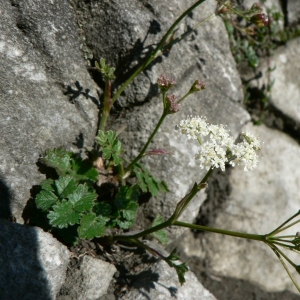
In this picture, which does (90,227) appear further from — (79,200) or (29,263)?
(29,263)

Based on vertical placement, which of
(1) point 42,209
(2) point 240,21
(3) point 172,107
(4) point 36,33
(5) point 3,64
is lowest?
(1) point 42,209

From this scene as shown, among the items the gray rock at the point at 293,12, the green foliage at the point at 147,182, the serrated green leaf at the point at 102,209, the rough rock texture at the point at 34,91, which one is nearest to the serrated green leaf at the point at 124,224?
the serrated green leaf at the point at 102,209

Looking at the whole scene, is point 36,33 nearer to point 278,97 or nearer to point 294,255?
point 278,97

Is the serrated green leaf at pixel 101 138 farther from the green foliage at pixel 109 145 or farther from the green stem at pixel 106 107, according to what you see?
the green stem at pixel 106 107

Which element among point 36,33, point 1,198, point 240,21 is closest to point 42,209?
point 1,198

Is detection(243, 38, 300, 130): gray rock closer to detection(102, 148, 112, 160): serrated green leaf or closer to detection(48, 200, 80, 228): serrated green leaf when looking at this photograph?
detection(102, 148, 112, 160): serrated green leaf

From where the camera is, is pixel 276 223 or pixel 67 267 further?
pixel 276 223
